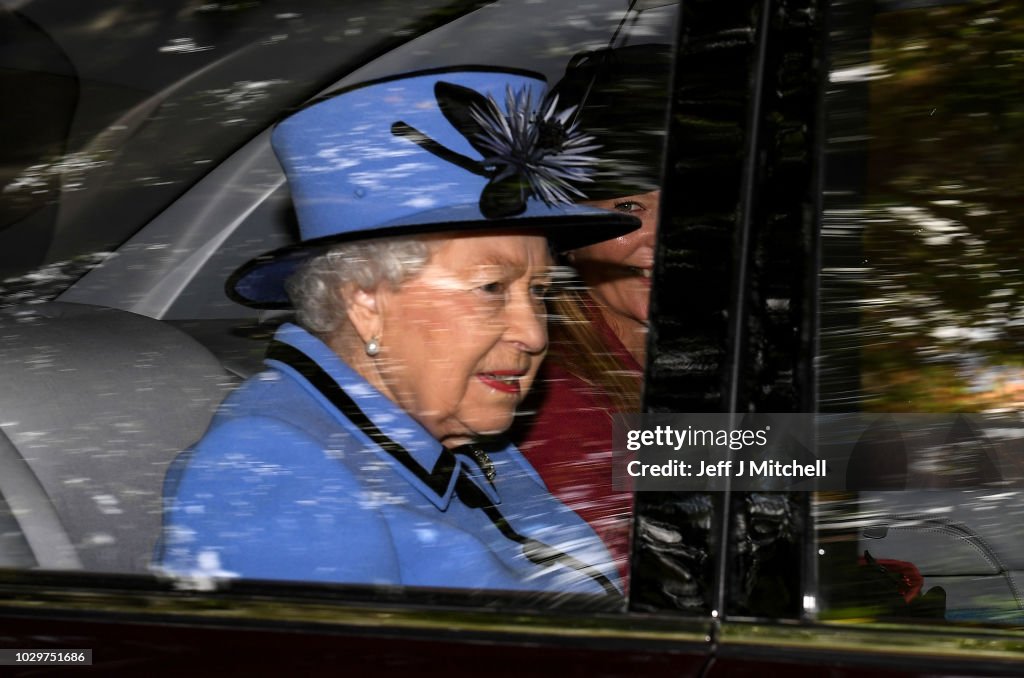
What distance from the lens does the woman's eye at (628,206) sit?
50.4 inches

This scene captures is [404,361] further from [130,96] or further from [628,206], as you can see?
[130,96]

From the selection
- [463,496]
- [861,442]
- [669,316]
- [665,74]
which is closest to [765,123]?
[665,74]

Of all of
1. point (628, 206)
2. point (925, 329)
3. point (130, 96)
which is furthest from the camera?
point (130, 96)

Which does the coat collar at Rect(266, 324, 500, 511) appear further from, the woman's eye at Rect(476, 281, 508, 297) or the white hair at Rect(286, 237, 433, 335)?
the woman's eye at Rect(476, 281, 508, 297)

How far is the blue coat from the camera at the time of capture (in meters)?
1.21

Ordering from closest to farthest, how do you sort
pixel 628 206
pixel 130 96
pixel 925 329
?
1. pixel 925 329
2. pixel 628 206
3. pixel 130 96

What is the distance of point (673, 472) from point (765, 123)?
42cm

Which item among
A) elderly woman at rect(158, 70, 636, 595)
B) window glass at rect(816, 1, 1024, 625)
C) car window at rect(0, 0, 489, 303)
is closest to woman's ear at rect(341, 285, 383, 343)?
elderly woman at rect(158, 70, 636, 595)

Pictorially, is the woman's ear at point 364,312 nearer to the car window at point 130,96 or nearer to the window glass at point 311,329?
the window glass at point 311,329

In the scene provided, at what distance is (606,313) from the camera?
4.20ft

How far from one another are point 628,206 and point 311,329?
43 centimetres

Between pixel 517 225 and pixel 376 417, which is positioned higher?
pixel 517 225

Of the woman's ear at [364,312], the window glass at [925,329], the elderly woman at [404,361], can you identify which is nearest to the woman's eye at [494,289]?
the elderly woman at [404,361]

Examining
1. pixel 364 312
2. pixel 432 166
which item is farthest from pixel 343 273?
pixel 432 166
